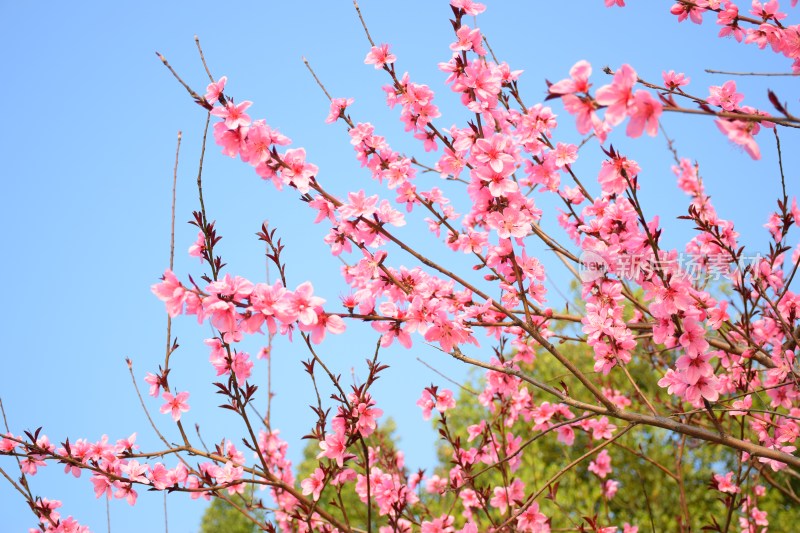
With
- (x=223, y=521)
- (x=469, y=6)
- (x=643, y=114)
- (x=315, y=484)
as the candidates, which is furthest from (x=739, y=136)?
(x=223, y=521)

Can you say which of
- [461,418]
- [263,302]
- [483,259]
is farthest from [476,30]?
[461,418]

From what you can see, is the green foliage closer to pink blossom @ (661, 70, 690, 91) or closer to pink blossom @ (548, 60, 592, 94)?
pink blossom @ (661, 70, 690, 91)

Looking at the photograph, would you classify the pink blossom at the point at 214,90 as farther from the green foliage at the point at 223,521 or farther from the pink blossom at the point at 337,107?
the green foliage at the point at 223,521

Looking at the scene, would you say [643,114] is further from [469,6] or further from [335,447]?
[335,447]

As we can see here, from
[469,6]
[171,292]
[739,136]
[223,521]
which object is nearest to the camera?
[739,136]

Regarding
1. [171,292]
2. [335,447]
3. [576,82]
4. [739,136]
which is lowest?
[335,447]

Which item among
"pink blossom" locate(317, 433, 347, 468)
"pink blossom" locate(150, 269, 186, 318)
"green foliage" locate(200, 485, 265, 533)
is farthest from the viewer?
"green foliage" locate(200, 485, 265, 533)

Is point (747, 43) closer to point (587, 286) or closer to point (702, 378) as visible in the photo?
point (587, 286)

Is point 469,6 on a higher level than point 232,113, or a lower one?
higher

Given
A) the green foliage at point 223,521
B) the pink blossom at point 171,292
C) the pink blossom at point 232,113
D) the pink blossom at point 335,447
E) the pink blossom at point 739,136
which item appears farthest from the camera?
the green foliage at point 223,521

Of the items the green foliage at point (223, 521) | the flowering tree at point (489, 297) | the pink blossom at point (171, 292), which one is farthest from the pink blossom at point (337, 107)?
the green foliage at point (223, 521)

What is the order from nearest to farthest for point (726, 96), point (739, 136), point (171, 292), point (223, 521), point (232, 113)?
point (739, 136) → point (171, 292) → point (232, 113) → point (726, 96) → point (223, 521)

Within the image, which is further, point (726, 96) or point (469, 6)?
point (726, 96)

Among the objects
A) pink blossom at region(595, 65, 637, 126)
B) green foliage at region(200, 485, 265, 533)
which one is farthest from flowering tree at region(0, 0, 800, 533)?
green foliage at region(200, 485, 265, 533)
